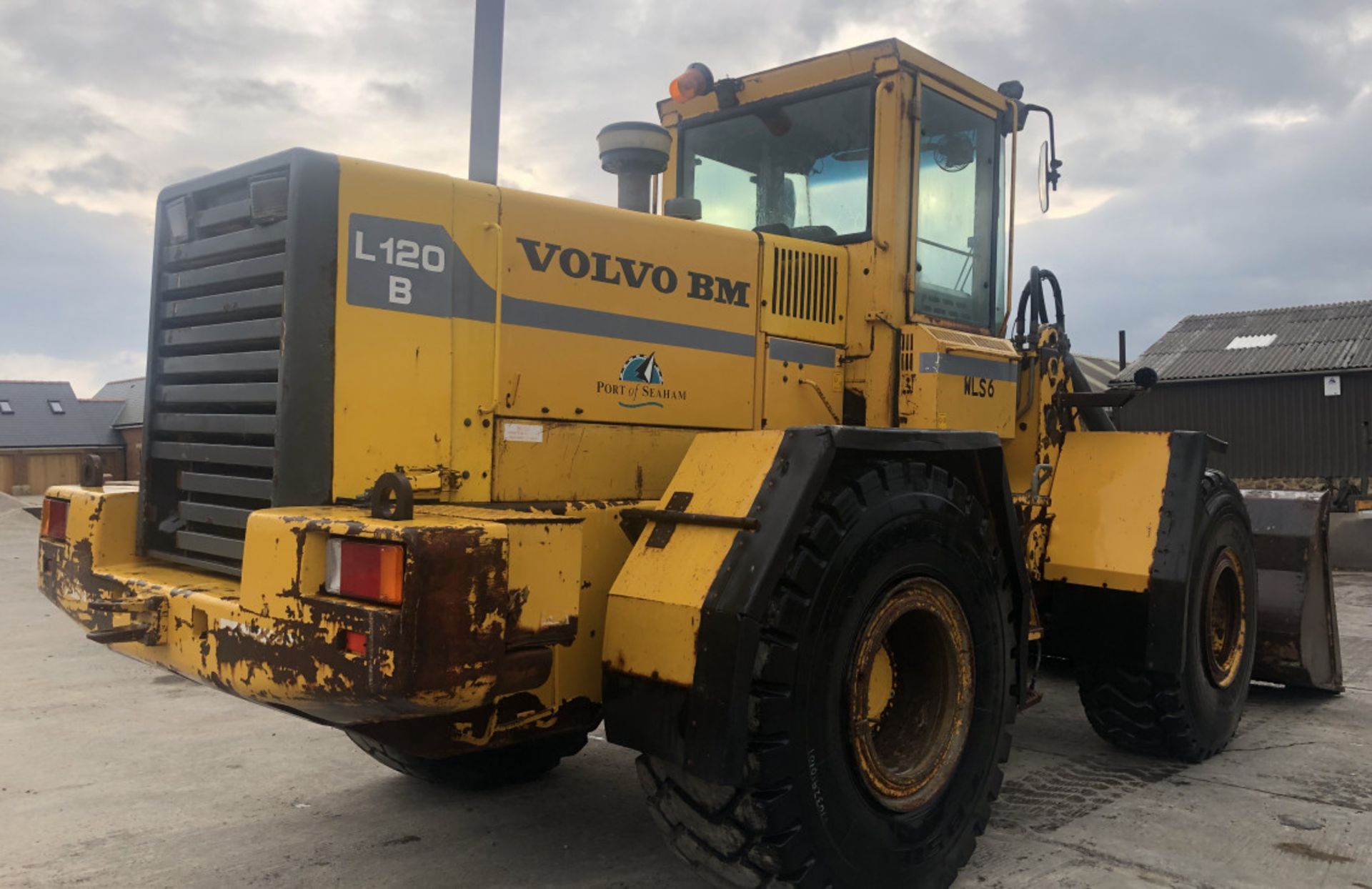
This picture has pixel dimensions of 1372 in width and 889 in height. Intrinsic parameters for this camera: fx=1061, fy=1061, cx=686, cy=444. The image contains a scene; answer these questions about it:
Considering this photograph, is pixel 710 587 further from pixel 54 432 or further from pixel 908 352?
pixel 54 432

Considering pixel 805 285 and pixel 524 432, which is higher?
pixel 805 285

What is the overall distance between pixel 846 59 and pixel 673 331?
5.31 ft

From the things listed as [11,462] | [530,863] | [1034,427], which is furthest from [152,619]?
[11,462]

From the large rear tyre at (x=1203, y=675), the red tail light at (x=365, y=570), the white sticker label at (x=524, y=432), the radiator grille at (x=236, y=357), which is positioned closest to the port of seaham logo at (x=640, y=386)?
the white sticker label at (x=524, y=432)

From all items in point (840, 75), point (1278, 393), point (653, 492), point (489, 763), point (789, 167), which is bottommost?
point (489, 763)

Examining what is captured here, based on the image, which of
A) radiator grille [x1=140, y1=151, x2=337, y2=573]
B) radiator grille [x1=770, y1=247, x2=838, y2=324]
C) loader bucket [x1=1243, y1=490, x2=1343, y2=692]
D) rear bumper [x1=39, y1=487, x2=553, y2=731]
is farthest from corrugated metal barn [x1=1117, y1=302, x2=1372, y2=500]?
rear bumper [x1=39, y1=487, x2=553, y2=731]

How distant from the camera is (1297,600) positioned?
257 inches

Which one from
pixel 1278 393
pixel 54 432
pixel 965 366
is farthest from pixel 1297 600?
pixel 54 432

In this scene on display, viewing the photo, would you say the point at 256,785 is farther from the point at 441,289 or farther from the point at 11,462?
the point at 11,462

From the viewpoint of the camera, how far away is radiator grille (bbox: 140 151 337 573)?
3.28 metres

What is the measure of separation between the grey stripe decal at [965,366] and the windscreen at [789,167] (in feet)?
2.06

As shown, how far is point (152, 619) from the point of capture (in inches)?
133

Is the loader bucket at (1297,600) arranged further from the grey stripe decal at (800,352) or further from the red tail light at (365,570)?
the red tail light at (365,570)

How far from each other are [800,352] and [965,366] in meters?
0.86
